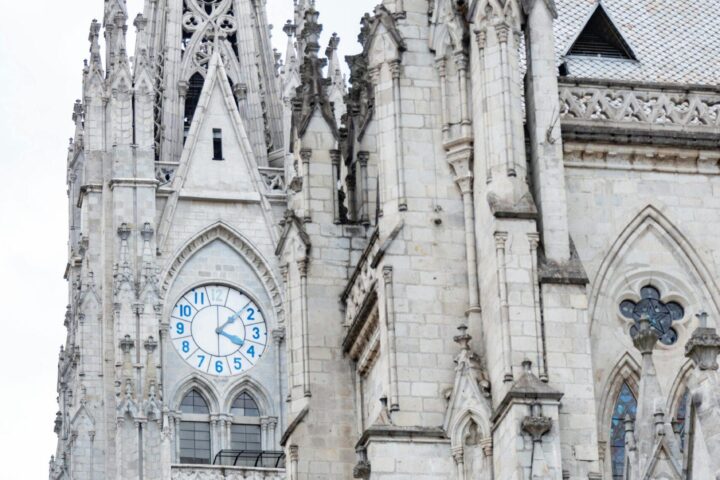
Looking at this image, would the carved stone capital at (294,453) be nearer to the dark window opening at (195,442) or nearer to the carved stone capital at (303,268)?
the carved stone capital at (303,268)

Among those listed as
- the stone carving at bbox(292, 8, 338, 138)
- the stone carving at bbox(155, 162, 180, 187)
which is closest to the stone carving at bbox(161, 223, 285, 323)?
the stone carving at bbox(155, 162, 180, 187)

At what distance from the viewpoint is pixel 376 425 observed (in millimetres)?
32906

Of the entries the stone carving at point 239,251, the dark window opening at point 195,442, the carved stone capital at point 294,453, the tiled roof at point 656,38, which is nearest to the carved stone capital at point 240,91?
the stone carving at point 239,251

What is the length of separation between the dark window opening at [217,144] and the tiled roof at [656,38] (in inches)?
1374

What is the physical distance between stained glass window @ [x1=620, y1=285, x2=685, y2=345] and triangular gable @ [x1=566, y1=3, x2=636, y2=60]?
3.83 m

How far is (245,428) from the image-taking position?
6906 cm

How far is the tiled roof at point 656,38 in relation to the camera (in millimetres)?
36219

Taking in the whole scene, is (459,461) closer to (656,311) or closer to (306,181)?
(656,311)

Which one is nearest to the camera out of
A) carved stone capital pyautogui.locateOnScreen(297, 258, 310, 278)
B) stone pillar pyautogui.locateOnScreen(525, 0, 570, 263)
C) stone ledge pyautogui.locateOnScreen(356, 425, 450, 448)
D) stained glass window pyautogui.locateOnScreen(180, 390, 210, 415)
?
stone ledge pyautogui.locateOnScreen(356, 425, 450, 448)

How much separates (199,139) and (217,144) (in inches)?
20.1

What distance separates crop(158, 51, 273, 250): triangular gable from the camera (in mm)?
70438

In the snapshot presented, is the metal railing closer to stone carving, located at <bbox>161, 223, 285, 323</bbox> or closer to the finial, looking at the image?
stone carving, located at <bbox>161, 223, 285, 323</bbox>

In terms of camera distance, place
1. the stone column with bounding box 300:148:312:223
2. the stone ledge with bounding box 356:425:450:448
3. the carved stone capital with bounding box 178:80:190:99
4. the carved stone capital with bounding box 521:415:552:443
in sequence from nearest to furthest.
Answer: the carved stone capital with bounding box 521:415:552:443, the stone ledge with bounding box 356:425:450:448, the stone column with bounding box 300:148:312:223, the carved stone capital with bounding box 178:80:190:99

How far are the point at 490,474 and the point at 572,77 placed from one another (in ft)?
19.3
